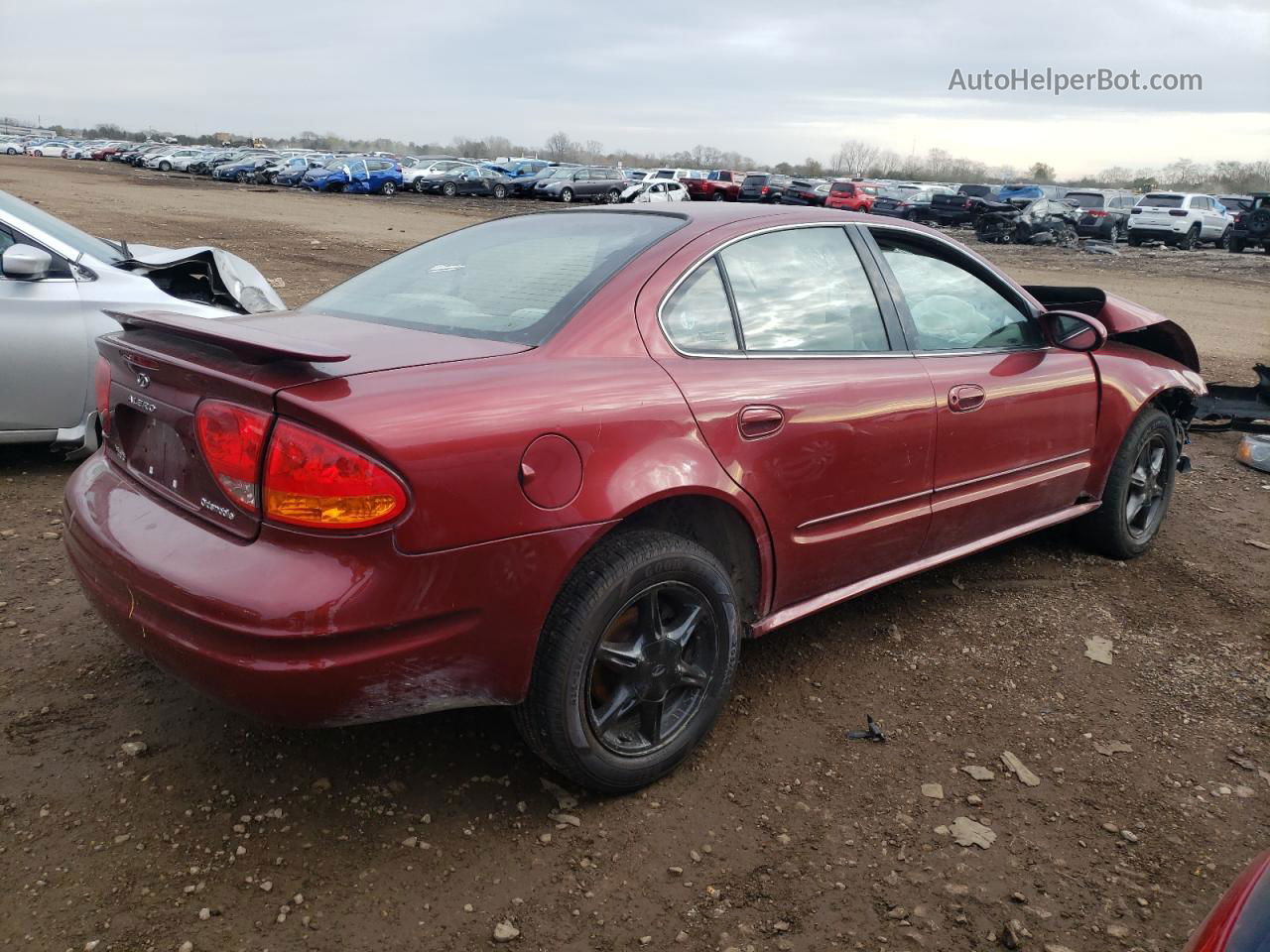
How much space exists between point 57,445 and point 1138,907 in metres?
5.15

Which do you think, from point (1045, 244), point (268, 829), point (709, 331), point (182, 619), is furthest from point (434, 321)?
point (1045, 244)

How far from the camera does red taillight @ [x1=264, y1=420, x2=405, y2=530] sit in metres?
2.21

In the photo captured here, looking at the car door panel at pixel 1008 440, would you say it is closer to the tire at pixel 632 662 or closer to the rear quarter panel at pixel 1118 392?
the rear quarter panel at pixel 1118 392

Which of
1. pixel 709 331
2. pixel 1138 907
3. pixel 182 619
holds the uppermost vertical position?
pixel 709 331

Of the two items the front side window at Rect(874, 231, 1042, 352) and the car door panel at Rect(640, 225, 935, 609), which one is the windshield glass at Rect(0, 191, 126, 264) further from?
the front side window at Rect(874, 231, 1042, 352)

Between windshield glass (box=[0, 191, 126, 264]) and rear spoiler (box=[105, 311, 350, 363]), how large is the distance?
3025mm

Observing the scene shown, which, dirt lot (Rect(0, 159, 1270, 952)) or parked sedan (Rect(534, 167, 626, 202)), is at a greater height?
parked sedan (Rect(534, 167, 626, 202))

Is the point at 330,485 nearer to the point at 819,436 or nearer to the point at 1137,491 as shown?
the point at 819,436

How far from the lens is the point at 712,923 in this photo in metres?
2.34

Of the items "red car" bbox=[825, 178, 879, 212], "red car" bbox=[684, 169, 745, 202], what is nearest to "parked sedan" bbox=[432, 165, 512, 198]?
"red car" bbox=[684, 169, 745, 202]

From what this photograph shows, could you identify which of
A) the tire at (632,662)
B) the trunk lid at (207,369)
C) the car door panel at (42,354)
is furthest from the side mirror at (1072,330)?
the car door panel at (42,354)

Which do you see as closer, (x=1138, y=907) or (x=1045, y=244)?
(x=1138, y=907)

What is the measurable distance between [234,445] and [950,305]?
2.58m

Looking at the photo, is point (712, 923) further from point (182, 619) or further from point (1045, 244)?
point (1045, 244)
